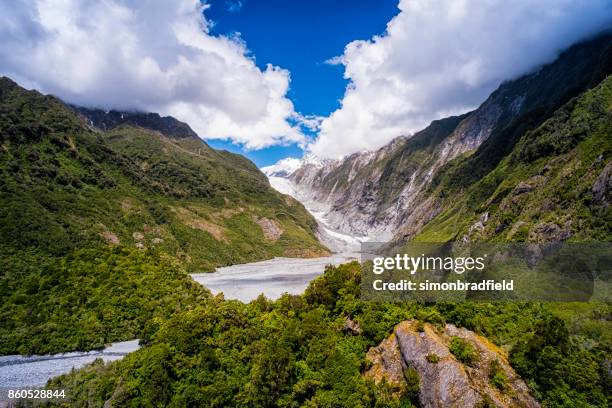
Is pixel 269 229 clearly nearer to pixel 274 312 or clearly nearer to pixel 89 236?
pixel 89 236

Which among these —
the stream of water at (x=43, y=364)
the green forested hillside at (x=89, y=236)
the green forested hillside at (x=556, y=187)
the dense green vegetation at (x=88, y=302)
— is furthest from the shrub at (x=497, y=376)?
the green forested hillside at (x=556, y=187)

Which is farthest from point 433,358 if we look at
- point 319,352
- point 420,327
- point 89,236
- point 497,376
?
point 89,236

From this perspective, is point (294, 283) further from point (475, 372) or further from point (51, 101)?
point (51, 101)

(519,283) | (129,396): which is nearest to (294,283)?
(519,283)

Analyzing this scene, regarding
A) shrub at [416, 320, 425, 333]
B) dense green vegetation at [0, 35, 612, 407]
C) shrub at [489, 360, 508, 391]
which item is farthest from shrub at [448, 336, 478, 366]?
shrub at [416, 320, 425, 333]

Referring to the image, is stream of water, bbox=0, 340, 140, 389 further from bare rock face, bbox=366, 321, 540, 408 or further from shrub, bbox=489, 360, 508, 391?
shrub, bbox=489, 360, 508, 391

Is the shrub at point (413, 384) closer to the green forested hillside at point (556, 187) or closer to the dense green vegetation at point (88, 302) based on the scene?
the dense green vegetation at point (88, 302)
